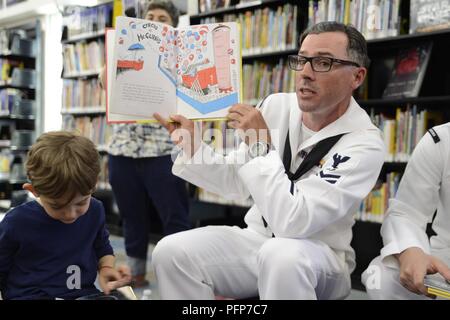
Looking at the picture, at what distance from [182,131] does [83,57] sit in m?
3.60

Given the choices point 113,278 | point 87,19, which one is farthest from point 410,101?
point 87,19

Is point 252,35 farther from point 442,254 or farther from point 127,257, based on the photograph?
point 442,254

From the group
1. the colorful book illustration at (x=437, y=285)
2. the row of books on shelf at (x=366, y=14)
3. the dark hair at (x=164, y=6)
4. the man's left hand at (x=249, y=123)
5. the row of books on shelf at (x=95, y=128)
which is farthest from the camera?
the row of books on shelf at (x=95, y=128)

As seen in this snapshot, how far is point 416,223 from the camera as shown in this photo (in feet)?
4.98

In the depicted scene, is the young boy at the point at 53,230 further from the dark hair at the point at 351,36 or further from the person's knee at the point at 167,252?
Result: the dark hair at the point at 351,36

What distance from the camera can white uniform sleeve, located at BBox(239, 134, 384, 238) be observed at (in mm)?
1274

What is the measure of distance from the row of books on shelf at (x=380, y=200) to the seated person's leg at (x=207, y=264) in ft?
5.01

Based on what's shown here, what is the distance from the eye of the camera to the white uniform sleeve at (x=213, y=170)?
154 cm

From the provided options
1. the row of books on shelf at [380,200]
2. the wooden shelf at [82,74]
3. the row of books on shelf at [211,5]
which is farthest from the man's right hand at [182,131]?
the wooden shelf at [82,74]

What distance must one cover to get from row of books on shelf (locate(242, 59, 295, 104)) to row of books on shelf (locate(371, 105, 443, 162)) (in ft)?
2.23

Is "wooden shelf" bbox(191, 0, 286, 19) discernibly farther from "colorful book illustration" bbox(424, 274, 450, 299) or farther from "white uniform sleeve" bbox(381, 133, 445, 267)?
"colorful book illustration" bbox(424, 274, 450, 299)

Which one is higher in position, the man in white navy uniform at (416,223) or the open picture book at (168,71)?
the open picture book at (168,71)

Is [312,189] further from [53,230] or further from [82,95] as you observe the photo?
[82,95]

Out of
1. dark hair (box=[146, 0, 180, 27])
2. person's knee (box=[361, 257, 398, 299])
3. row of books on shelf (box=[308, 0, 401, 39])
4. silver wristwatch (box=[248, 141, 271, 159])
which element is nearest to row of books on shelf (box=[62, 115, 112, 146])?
dark hair (box=[146, 0, 180, 27])
